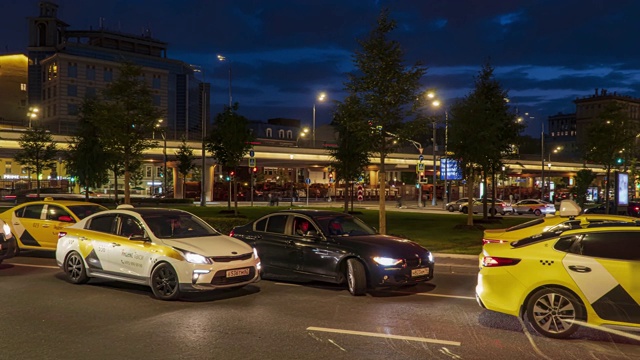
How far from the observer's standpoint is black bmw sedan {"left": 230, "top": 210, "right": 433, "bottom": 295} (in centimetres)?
971

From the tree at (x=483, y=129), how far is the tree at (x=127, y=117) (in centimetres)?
1283

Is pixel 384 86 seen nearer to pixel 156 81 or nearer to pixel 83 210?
pixel 83 210

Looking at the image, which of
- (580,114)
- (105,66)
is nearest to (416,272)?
(105,66)

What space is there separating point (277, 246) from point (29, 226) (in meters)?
7.43

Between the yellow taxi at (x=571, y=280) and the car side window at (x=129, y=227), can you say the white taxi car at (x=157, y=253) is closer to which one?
the car side window at (x=129, y=227)

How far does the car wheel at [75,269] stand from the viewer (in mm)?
10656

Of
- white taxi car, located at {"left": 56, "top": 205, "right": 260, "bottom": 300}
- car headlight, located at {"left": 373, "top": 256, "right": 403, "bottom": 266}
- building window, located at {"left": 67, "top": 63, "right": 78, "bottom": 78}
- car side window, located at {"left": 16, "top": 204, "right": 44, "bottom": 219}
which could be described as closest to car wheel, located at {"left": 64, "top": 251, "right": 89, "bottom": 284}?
white taxi car, located at {"left": 56, "top": 205, "right": 260, "bottom": 300}

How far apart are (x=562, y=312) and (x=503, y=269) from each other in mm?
868

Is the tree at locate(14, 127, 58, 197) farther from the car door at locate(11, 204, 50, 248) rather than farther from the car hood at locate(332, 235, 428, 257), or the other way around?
the car hood at locate(332, 235, 428, 257)

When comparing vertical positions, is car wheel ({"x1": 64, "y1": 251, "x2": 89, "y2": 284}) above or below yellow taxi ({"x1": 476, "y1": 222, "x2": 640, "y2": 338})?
below

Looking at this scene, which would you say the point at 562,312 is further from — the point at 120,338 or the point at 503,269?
the point at 120,338

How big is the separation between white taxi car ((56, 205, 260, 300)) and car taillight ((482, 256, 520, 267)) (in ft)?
13.0

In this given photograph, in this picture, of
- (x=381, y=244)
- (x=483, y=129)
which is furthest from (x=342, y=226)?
(x=483, y=129)

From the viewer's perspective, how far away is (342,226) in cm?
1104
